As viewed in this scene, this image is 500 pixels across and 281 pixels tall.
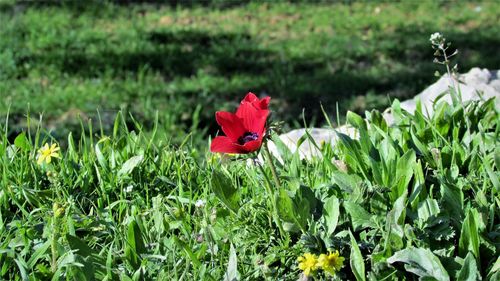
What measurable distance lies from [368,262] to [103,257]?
2.65 feet

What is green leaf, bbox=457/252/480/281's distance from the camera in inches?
89.3

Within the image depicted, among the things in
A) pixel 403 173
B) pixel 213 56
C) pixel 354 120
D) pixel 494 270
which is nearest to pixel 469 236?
pixel 494 270

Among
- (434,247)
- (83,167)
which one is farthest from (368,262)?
(83,167)

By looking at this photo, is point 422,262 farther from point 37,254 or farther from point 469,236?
point 37,254

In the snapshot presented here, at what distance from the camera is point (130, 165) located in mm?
2982

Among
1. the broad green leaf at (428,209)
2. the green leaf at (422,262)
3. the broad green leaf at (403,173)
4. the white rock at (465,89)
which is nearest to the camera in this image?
the green leaf at (422,262)

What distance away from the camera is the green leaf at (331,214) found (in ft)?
8.13

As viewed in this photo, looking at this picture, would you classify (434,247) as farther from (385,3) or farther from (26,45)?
(385,3)

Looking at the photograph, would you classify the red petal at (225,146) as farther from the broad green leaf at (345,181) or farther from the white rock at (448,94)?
the white rock at (448,94)

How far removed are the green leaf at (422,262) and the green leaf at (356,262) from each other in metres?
Result: 0.08

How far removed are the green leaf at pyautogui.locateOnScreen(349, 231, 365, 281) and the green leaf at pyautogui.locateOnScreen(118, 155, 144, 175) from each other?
3.18 ft

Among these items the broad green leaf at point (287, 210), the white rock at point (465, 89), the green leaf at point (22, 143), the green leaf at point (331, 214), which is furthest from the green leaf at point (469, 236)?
the green leaf at point (22, 143)

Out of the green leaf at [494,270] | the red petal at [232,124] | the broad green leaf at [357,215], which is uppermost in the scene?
the red petal at [232,124]

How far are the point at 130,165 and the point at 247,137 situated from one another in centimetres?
71
